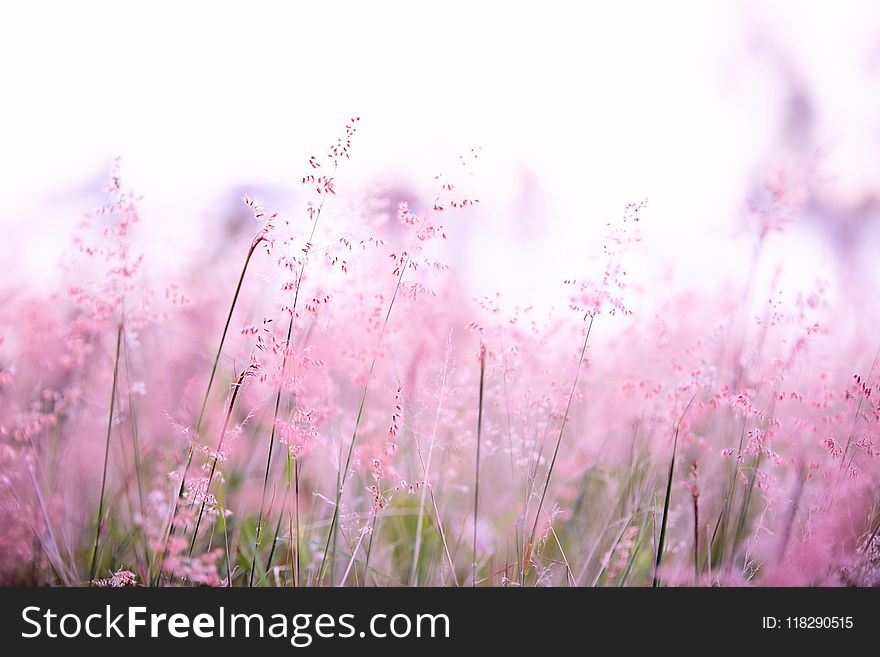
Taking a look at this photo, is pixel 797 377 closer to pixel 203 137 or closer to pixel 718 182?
pixel 718 182

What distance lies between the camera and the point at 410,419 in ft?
3.35

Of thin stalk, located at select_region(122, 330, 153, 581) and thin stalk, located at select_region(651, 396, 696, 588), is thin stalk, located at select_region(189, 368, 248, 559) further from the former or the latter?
thin stalk, located at select_region(651, 396, 696, 588)

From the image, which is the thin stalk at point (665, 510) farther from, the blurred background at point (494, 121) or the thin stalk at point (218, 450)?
the thin stalk at point (218, 450)

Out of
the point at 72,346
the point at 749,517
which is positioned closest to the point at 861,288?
the point at 749,517

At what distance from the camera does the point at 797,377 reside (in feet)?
3.64

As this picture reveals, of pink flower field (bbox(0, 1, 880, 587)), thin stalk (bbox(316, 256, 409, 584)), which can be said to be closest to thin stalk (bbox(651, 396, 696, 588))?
pink flower field (bbox(0, 1, 880, 587))

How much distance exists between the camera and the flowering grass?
39.1 inches

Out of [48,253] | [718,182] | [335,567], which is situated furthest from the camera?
[718,182]

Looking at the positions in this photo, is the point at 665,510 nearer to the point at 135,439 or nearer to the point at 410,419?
the point at 410,419

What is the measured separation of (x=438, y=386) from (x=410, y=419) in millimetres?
64

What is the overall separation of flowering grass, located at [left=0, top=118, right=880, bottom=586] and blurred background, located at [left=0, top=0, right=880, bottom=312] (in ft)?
0.18

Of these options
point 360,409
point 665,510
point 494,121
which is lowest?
point 665,510

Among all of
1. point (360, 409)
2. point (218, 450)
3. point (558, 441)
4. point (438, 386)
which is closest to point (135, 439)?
point (218, 450)

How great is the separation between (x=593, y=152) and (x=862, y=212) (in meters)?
0.50
